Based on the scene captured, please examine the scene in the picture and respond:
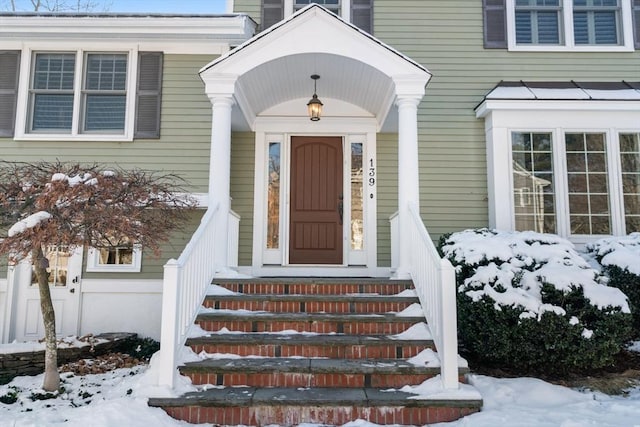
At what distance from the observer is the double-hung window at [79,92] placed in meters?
6.43

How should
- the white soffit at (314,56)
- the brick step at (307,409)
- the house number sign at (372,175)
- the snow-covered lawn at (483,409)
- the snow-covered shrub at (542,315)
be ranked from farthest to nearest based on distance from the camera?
the house number sign at (372,175) → the white soffit at (314,56) → the snow-covered shrub at (542,315) → the brick step at (307,409) → the snow-covered lawn at (483,409)

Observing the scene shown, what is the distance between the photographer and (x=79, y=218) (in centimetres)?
380

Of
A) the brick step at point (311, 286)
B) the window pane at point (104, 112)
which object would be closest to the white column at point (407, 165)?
the brick step at point (311, 286)

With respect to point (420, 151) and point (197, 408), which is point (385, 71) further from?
point (197, 408)

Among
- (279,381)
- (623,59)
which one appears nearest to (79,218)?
(279,381)

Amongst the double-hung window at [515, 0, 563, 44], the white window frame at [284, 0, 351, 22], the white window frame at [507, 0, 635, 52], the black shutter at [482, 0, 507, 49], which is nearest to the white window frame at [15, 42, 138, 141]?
the white window frame at [284, 0, 351, 22]

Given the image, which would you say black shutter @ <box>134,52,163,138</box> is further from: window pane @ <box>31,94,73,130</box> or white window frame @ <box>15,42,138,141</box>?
window pane @ <box>31,94,73,130</box>

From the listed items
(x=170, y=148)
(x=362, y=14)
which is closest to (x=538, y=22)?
(x=362, y=14)

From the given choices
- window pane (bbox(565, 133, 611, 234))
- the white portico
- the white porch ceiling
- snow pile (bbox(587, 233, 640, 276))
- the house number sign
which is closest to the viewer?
snow pile (bbox(587, 233, 640, 276))

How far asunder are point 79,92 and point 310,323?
4729mm

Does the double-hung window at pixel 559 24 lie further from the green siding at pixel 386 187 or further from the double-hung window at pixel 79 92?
the double-hung window at pixel 79 92

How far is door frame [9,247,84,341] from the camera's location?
20.3ft

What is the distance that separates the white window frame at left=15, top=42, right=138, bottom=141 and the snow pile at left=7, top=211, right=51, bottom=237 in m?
2.89

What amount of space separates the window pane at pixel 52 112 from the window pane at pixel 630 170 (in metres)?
7.62
